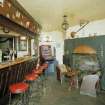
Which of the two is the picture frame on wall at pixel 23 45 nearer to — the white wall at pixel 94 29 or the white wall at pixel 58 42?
the white wall at pixel 94 29

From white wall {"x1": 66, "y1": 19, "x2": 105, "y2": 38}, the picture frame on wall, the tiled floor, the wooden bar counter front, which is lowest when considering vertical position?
the tiled floor

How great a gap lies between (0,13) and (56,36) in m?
6.05

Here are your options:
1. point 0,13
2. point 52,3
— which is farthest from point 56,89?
A: point 0,13

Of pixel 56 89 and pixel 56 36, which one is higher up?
pixel 56 36

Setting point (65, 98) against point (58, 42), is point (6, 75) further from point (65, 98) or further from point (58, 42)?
point (58, 42)

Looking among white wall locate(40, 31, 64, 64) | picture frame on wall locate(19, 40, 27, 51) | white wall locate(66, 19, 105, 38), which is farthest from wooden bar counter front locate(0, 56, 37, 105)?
white wall locate(40, 31, 64, 64)

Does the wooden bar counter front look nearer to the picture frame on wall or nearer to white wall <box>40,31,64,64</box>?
the picture frame on wall

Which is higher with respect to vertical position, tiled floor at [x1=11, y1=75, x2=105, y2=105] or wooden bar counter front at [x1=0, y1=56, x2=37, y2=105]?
wooden bar counter front at [x1=0, y1=56, x2=37, y2=105]

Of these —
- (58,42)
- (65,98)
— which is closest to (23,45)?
(65,98)

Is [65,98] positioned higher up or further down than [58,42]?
further down

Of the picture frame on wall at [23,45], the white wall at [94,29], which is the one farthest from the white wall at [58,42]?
the picture frame on wall at [23,45]

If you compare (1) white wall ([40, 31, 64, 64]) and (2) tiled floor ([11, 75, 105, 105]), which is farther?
(1) white wall ([40, 31, 64, 64])

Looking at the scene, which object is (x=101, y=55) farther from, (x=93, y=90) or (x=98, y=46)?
(x=93, y=90)

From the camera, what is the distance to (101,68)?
4980 millimetres
